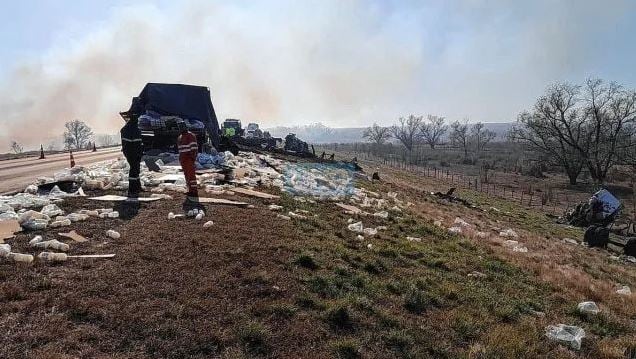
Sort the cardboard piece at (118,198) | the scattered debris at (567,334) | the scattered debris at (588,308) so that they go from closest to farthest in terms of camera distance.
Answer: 1. the scattered debris at (567,334)
2. the scattered debris at (588,308)
3. the cardboard piece at (118,198)

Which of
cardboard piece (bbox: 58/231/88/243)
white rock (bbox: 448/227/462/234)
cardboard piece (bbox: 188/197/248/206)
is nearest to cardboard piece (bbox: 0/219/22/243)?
cardboard piece (bbox: 58/231/88/243)

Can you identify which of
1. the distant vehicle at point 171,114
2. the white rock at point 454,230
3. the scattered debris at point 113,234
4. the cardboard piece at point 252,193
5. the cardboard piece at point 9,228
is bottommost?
the white rock at point 454,230

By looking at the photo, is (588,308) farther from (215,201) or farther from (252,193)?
(252,193)

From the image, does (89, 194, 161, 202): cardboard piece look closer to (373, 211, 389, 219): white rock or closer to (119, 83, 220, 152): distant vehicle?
(373, 211, 389, 219): white rock

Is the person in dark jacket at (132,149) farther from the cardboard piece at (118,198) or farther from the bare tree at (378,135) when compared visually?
the bare tree at (378,135)

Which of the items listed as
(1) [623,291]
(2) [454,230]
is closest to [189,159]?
(2) [454,230]

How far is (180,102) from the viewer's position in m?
18.3

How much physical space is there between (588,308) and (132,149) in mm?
9392

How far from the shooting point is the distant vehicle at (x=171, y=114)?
16.8 m

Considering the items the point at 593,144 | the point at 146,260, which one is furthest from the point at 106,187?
the point at 593,144

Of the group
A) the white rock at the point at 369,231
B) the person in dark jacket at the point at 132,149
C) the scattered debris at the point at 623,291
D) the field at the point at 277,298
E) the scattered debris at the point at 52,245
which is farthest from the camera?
the white rock at the point at 369,231

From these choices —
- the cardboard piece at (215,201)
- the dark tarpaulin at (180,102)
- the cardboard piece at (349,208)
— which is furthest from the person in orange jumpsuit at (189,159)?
the dark tarpaulin at (180,102)

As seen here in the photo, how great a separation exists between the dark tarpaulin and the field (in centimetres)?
918

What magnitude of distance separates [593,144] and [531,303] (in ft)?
202
